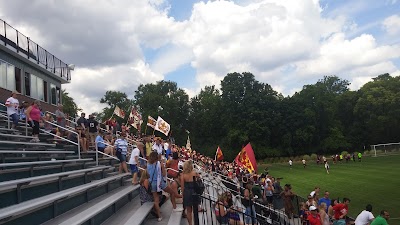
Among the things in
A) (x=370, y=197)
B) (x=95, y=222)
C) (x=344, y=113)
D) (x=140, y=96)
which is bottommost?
(x=370, y=197)

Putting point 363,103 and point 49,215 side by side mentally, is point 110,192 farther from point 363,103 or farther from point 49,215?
point 363,103

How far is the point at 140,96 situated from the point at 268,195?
75.5 metres

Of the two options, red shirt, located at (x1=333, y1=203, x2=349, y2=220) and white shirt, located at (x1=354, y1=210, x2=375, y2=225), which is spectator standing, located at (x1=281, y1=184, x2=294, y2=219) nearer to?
red shirt, located at (x1=333, y1=203, x2=349, y2=220)

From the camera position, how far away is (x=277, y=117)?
7694cm

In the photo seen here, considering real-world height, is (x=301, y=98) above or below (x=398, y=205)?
above

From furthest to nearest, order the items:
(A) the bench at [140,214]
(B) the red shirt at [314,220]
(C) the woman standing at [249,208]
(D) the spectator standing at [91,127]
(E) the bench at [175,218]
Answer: (D) the spectator standing at [91,127] → (B) the red shirt at [314,220] → (C) the woman standing at [249,208] → (E) the bench at [175,218] → (A) the bench at [140,214]

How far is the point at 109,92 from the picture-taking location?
307ft

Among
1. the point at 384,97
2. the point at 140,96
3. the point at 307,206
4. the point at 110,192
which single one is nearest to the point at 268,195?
the point at 307,206

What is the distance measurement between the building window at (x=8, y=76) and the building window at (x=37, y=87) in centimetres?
203

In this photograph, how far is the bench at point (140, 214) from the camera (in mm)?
7770

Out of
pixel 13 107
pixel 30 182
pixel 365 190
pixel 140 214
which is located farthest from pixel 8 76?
pixel 365 190

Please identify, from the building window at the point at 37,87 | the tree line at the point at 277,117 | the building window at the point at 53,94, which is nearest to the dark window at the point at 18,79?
the building window at the point at 37,87

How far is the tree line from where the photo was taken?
75.0 metres

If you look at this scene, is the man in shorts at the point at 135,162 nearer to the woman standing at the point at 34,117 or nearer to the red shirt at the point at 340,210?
the woman standing at the point at 34,117
